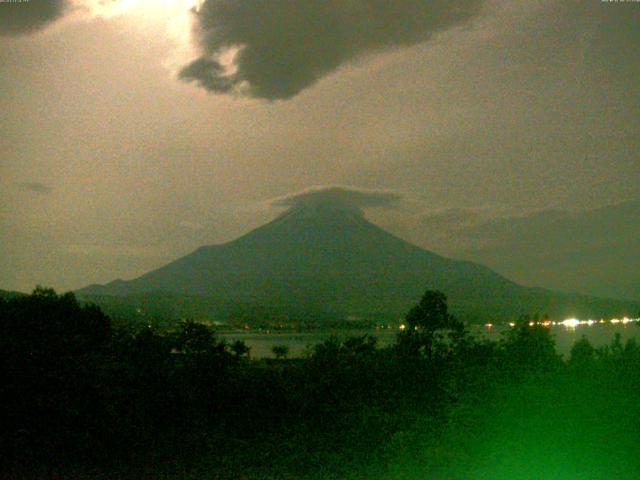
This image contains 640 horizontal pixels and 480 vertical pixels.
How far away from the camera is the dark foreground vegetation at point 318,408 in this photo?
6422 mm

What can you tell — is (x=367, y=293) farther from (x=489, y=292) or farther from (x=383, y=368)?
(x=383, y=368)

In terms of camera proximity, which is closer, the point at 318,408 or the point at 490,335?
the point at 318,408

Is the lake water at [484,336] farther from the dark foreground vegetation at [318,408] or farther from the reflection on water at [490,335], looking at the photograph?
the dark foreground vegetation at [318,408]

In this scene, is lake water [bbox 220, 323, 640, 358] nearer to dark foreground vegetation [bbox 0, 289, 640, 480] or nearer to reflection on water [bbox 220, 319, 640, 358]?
reflection on water [bbox 220, 319, 640, 358]

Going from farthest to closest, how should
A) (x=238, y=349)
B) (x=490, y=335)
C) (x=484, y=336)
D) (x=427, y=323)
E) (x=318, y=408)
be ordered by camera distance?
(x=238, y=349) → (x=490, y=335) → (x=427, y=323) → (x=484, y=336) → (x=318, y=408)

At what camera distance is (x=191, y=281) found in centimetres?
10200

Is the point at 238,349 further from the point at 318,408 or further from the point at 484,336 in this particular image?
the point at 484,336

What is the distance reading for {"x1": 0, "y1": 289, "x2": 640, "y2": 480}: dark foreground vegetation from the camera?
21.1 ft

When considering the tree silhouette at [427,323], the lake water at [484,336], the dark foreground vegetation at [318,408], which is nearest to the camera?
the dark foreground vegetation at [318,408]

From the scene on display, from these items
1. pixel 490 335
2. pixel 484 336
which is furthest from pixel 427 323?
pixel 490 335

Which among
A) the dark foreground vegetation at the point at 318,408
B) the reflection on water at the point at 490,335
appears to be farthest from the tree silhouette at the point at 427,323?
the reflection on water at the point at 490,335

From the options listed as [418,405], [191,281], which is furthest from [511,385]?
[191,281]

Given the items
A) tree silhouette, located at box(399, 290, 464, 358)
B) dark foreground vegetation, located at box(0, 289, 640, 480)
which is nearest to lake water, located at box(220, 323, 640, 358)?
tree silhouette, located at box(399, 290, 464, 358)

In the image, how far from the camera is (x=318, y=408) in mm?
9438
